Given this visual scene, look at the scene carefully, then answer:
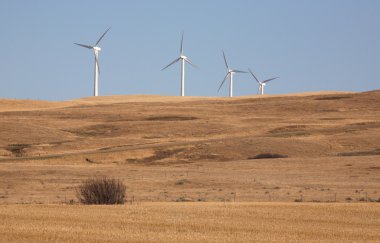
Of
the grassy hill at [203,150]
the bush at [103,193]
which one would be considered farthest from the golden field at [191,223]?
the grassy hill at [203,150]

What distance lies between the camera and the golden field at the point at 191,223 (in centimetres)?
2164

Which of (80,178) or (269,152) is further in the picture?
(269,152)

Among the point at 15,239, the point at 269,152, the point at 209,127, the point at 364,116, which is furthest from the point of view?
the point at 364,116

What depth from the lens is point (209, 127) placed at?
99.4 metres

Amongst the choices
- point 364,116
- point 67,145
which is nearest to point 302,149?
point 67,145

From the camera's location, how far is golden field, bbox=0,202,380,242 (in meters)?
21.6

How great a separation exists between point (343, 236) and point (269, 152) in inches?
1997

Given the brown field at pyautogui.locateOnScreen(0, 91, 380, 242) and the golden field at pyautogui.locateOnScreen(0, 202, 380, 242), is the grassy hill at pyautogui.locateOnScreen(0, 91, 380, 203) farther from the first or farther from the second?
the golden field at pyautogui.locateOnScreen(0, 202, 380, 242)

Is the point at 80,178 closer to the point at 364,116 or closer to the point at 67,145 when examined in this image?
the point at 67,145

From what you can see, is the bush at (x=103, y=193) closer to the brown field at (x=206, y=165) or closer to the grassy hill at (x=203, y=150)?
the brown field at (x=206, y=165)

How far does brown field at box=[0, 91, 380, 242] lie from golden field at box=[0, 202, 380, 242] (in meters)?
0.05

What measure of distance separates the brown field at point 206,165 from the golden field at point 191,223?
52 mm

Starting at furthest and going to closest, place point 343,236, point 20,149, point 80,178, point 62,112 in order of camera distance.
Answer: point 62,112, point 20,149, point 80,178, point 343,236

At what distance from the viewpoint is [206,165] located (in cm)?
6681
